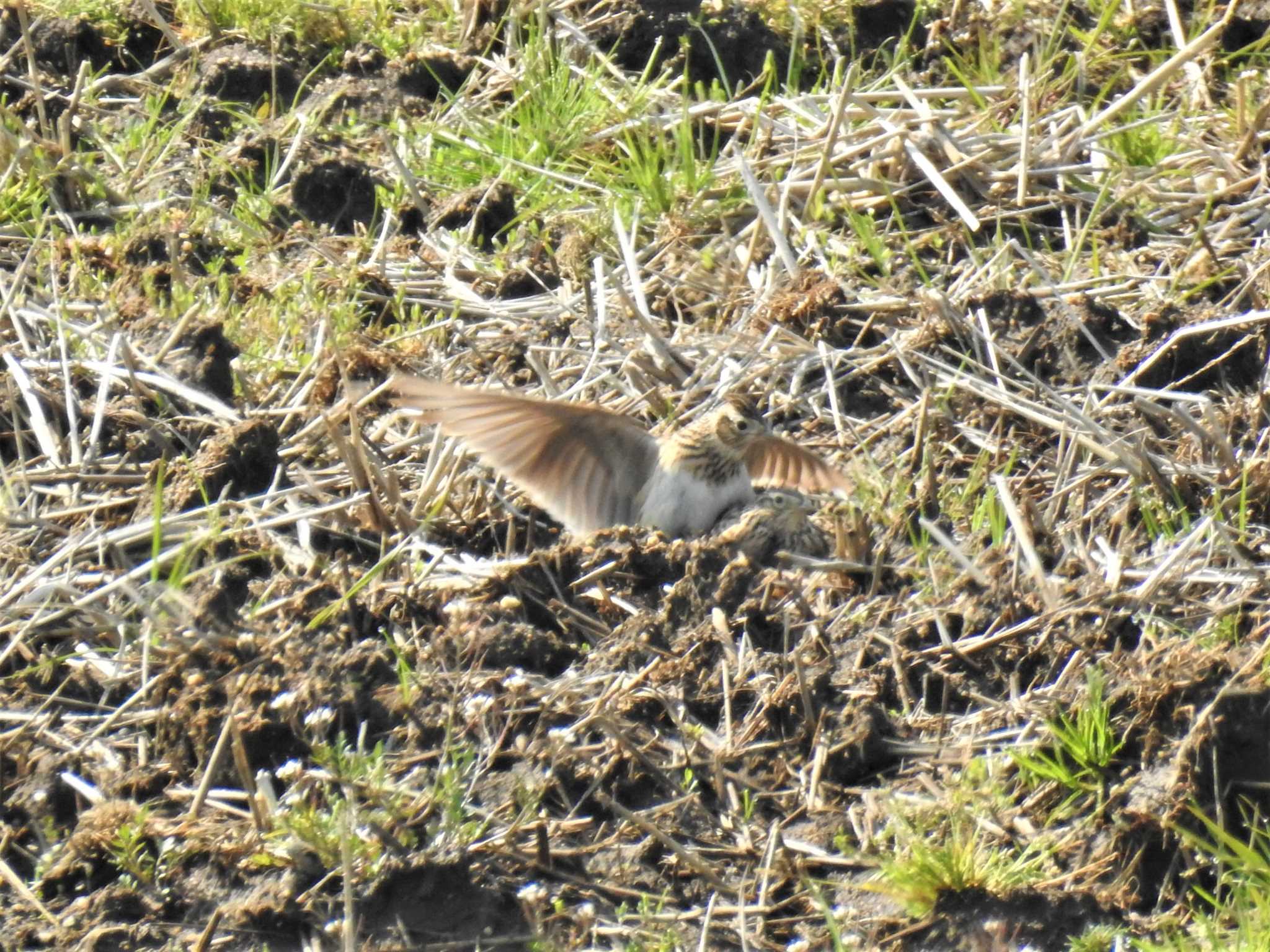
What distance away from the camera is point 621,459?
5375 mm

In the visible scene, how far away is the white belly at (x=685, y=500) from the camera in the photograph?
5.33 m

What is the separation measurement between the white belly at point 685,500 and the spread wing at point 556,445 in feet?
0.17

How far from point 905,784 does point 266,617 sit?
68.3 inches

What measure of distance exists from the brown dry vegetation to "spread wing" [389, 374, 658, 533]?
14 cm

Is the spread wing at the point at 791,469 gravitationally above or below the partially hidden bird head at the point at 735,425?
below

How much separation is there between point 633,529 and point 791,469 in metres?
0.60

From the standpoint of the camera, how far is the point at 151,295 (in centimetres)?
610

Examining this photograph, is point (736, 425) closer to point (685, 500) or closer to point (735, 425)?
point (735, 425)

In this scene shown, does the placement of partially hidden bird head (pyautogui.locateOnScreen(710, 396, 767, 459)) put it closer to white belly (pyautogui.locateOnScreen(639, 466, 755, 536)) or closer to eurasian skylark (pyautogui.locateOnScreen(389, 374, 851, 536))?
eurasian skylark (pyautogui.locateOnScreen(389, 374, 851, 536))

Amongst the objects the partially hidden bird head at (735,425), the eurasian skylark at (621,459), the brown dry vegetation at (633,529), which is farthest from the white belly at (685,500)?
the brown dry vegetation at (633,529)

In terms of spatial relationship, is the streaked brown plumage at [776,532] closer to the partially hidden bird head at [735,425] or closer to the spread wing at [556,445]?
the partially hidden bird head at [735,425]

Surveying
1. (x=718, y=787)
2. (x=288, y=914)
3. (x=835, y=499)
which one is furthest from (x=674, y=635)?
(x=288, y=914)

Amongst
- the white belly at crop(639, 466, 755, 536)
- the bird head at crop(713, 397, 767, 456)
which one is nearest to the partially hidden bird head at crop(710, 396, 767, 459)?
the bird head at crop(713, 397, 767, 456)

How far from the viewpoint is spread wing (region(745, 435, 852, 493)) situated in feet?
17.5
